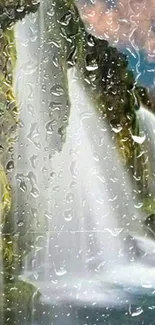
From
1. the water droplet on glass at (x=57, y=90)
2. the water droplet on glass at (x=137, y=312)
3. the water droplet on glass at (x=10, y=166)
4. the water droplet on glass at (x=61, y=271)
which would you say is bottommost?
the water droplet on glass at (x=137, y=312)

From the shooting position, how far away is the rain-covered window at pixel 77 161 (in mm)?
1417

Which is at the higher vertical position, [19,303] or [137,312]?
[19,303]

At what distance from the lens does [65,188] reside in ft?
4.83

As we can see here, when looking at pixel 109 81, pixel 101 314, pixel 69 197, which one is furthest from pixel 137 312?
pixel 109 81

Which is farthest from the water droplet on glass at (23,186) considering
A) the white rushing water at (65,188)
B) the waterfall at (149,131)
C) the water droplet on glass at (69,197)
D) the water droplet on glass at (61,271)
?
the waterfall at (149,131)

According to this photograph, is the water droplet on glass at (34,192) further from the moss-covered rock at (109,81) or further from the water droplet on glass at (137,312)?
the water droplet on glass at (137,312)

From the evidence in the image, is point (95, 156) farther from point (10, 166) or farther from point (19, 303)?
point (19, 303)

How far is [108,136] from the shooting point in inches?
59.0

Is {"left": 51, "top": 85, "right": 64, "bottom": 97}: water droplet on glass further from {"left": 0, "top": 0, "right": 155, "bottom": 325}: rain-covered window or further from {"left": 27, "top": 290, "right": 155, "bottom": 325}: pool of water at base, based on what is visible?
{"left": 27, "top": 290, "right": 155, "bottom": 325}: pool of water at base

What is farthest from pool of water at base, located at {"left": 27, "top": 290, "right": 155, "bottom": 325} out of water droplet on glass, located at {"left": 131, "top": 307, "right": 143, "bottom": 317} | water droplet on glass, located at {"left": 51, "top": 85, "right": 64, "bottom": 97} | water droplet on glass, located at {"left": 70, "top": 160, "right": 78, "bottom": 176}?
water droplet on glass, located at {"left": 51, "top": 85, "right": 64, "bottom": 97}

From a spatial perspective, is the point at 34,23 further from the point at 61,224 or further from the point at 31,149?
the point at 61,224

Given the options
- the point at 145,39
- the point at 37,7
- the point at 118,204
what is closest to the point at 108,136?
the point at 118,204

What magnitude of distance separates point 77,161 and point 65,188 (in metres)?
0.08

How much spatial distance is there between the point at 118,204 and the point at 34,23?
0.55 metres
